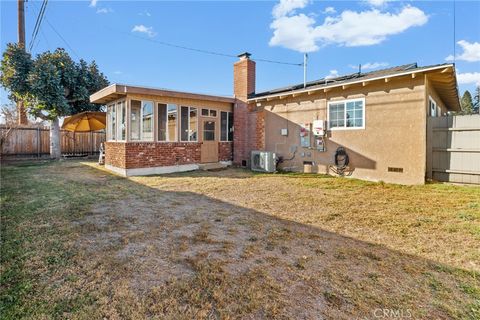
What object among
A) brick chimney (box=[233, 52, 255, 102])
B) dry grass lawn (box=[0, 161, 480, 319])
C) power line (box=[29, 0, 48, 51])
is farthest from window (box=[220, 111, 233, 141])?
power line (box=[29, 0, 48, 51])

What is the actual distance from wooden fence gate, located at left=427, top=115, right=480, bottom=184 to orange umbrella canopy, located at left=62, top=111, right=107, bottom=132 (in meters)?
13.7

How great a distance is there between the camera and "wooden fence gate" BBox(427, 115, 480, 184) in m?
6.48

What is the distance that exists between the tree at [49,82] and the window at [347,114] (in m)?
12.6

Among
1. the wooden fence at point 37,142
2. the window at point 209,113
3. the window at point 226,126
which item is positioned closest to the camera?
the window at point 209,113

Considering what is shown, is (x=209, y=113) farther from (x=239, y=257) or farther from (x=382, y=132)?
(x=239, y=257)

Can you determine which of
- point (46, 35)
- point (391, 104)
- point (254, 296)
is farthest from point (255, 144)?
point (46, 35)

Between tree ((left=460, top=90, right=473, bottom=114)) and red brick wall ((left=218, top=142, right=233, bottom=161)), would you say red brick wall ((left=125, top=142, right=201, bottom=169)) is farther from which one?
tree ((left=460, top=90, right=473, bottom=114))

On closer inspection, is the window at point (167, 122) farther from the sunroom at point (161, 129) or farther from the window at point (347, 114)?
the window at point (347, 114)

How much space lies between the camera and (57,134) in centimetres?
1376

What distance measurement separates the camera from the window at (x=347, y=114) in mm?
7812

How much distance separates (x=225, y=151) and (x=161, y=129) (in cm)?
312

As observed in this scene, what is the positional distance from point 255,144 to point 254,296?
902 cm

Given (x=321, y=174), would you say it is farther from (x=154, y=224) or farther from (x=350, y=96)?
(x=154, y=224)

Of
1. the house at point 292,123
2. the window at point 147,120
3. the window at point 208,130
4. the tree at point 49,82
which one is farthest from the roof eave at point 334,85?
the tree at point 49,82
